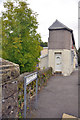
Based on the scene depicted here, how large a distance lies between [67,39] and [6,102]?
11858mm

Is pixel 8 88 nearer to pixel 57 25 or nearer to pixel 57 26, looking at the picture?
pixel 57 26

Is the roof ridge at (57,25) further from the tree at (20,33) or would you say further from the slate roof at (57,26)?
the tree at (20,33)

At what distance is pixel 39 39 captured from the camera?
24.0ft

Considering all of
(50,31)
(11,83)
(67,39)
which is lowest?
(11,83)

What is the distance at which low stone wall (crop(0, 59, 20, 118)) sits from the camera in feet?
7.15

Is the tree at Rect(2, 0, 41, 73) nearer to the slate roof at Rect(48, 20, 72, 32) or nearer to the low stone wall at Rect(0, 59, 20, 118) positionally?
the low stone wall at Rect(0, 59, 20, 118)

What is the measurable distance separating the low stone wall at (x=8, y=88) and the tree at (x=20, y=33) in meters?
3.59

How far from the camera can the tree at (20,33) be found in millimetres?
6145

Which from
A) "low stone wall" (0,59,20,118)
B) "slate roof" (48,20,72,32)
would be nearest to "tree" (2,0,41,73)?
"low stone wall" (0,59,20,118)

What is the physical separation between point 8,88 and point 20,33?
16.1 feet

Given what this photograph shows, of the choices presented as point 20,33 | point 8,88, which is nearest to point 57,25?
point 20,33

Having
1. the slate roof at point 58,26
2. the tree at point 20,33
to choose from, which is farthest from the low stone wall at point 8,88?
the slate roof at point 58,26

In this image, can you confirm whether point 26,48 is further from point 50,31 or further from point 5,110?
point 50,31

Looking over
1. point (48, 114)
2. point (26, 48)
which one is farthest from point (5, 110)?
point (26, 48)
